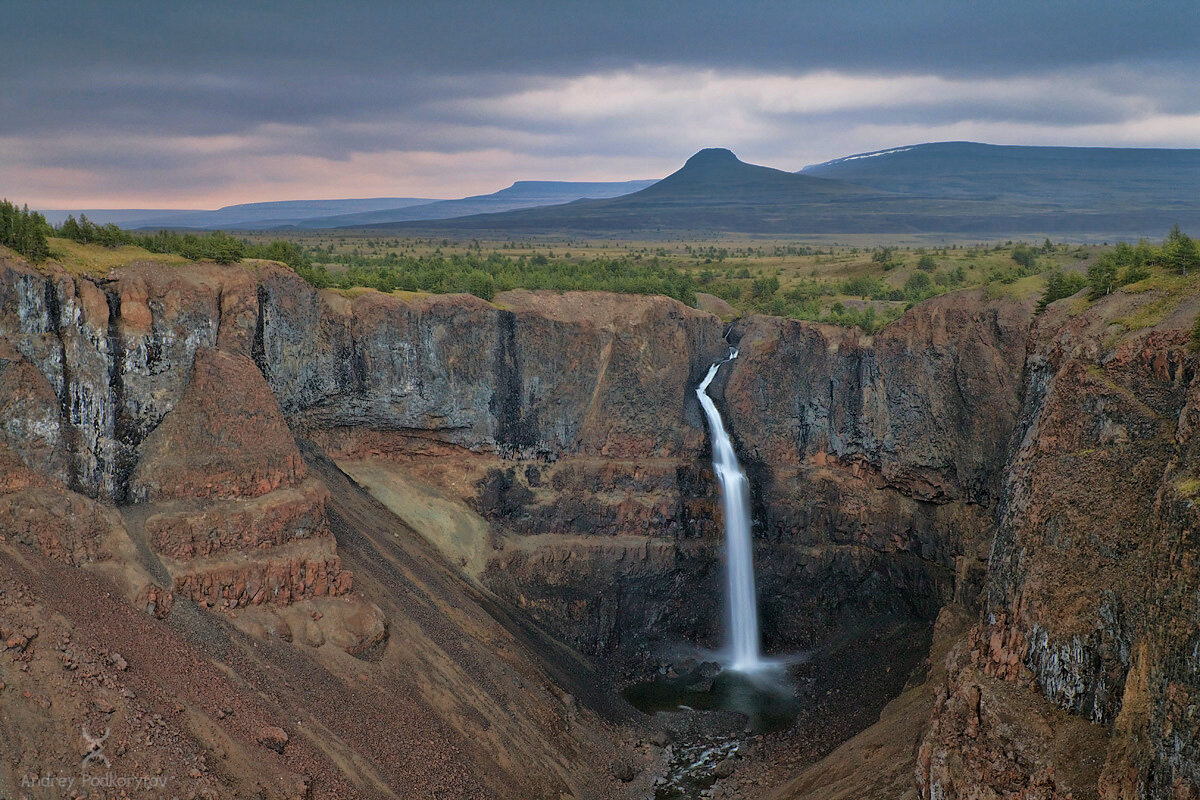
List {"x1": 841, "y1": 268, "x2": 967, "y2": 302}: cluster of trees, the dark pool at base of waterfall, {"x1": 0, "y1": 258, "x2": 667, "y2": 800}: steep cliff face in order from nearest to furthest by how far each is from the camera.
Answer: {"x1": 0, "y1": 258, "x2": 667, "y2": 800}: steep cliff face < the dark pool at base of waterfall < {"x1": 841, "y1": 268, "x2": 967, "y2": 302}: cluster of trees

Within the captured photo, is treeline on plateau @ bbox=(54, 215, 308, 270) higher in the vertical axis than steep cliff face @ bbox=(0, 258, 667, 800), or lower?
higher

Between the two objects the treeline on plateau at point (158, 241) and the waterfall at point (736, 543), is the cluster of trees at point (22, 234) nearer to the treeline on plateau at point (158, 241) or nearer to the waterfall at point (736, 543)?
the treeline on plateau at point (158, 241)

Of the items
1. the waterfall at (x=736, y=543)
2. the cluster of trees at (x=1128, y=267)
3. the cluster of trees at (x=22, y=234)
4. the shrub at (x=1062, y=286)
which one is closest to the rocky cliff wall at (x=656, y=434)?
the waterfall at (x=736, y=543)

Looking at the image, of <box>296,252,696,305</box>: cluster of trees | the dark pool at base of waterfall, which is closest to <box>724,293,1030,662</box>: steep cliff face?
the dark pool at base of waterfall

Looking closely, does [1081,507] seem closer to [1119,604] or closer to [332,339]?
[1119,604]

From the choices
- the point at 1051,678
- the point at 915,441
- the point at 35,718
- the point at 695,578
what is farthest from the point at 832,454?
the point at 35,718

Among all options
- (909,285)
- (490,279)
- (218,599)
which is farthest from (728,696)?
(909,285)

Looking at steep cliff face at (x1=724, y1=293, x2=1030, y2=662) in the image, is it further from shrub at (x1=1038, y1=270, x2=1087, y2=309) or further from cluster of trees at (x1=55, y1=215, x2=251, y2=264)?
cluster of trees at (x1=55, y1=215, x2=251, y2=264)

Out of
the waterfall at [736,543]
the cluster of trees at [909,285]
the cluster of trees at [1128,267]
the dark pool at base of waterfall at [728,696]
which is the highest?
the cluster of trees at [1128,267]
